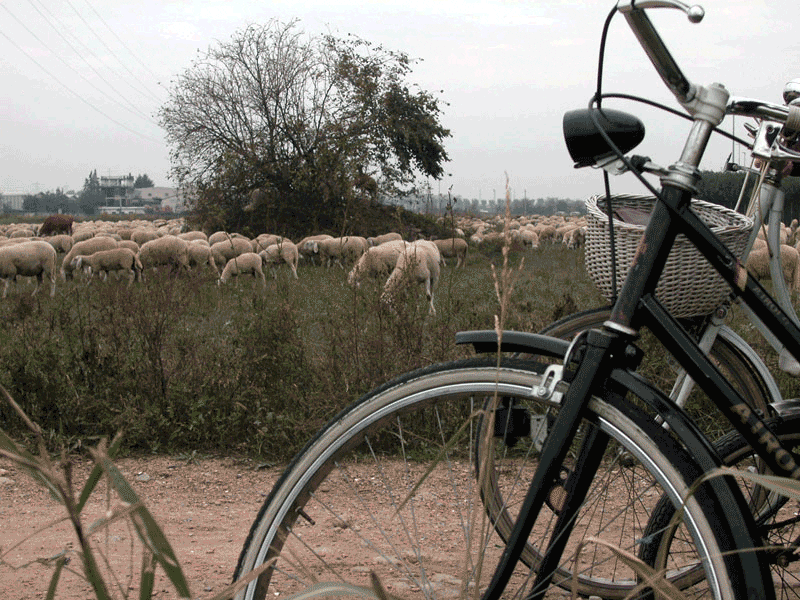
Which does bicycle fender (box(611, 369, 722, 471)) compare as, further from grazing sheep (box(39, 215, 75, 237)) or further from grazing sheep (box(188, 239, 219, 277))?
grazing sheep (box(39, 215, 75, 237))

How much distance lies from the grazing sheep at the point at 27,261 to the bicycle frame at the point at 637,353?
16.5m

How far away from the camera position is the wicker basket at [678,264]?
233 cm

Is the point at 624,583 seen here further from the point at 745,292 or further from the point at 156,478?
the point at 156,478

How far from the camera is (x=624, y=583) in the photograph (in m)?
2.70

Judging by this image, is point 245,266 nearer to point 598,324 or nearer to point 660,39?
point 598,324

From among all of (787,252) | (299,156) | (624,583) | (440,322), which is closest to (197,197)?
(299,156)

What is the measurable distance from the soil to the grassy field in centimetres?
27

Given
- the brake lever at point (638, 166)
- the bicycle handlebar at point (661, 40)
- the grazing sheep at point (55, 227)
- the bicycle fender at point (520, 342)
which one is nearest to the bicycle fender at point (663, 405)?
the bicycle fender at point (520, 342)

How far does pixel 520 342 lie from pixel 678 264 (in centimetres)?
95

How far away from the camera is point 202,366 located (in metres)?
5.21

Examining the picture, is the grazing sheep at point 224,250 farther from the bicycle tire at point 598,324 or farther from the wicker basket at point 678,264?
the wicker basket at point 678,264

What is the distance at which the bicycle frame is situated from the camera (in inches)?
58.1

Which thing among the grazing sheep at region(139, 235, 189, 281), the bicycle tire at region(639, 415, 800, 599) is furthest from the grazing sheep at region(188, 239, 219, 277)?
the bicycle tire at region(639, 415, 800, 599)

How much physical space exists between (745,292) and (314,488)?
987 mm
